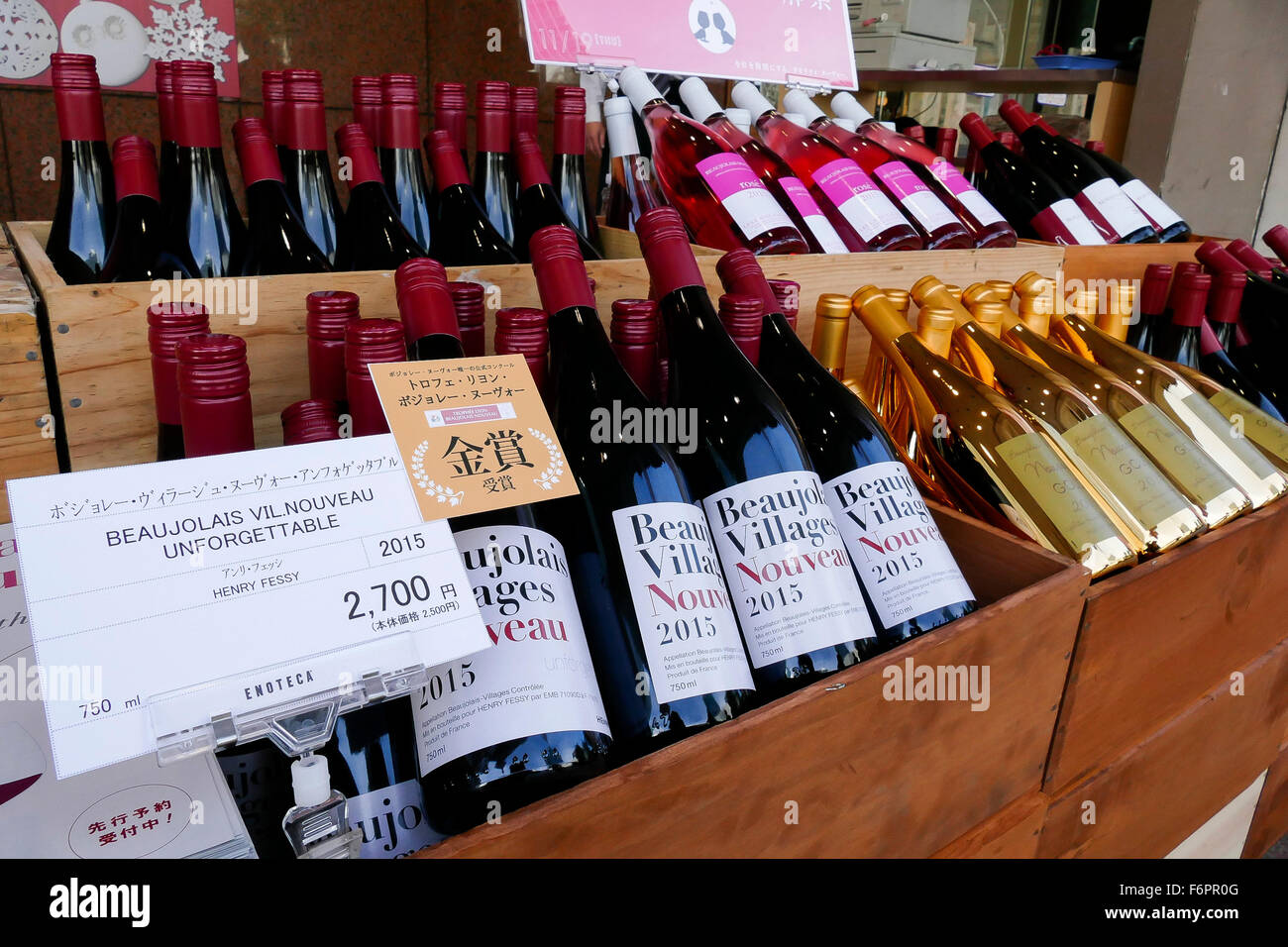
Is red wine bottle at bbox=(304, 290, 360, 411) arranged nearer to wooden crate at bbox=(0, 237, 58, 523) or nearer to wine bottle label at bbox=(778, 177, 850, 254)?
wooden crate at bbox=(0, 237, 58, 523)

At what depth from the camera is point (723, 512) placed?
26.2 inches

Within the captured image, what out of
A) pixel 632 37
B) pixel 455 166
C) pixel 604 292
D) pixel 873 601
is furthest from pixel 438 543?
pixel 632 37

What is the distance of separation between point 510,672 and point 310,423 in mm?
217

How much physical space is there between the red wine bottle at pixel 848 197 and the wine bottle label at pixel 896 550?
1.74ft

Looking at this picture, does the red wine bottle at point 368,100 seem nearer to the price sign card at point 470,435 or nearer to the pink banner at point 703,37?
the pink banner at point 703,37

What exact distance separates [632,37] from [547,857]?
3.74ft

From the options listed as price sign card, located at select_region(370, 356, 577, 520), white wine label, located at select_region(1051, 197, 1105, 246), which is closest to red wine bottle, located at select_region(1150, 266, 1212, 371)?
white wine label, located at select_region(1051, 197, 1105, 246)

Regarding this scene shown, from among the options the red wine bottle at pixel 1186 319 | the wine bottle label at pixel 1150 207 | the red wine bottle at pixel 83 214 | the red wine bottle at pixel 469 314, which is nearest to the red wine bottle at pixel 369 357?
the red wine bottle at pixel 469 314

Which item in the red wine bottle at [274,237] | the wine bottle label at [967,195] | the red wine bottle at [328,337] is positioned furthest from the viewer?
the wine bottle label at [967,195]

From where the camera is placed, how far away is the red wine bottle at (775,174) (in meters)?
1.12

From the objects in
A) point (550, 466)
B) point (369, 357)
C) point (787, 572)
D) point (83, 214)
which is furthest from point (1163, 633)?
point (83, 214)

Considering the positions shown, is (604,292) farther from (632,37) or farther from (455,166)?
(632,37)
